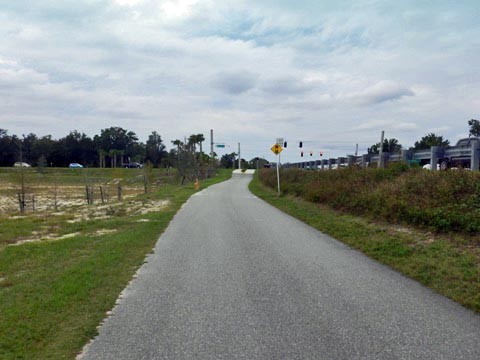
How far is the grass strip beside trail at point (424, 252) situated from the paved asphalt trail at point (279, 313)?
340 millimetres

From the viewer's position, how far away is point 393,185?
540 inches

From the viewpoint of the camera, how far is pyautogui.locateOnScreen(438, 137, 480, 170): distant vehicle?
→ 13500 mm

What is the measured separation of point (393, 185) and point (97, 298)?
34.0 ft

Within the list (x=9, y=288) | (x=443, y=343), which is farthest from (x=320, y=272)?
(x=9, y=288)

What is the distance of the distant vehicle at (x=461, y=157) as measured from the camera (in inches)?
531

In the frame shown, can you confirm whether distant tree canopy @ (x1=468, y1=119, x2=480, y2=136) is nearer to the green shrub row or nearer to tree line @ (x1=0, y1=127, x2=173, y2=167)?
the green shrub row

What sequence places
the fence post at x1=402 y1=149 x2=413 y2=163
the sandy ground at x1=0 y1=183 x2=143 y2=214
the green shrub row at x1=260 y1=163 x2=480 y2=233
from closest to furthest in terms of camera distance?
the green shrub row at x1=260 y1=163 x2=480 y2=233 → the fence post at x1=402 y1=149 x2=413 y2=163 → the sandy ground at x1=0 y1=183 x2=143 y2=214

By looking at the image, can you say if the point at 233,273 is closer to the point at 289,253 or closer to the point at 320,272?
the point at 320,272

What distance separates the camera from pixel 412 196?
40.1 ft

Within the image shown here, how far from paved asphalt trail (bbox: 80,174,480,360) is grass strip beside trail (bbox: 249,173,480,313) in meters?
0.34

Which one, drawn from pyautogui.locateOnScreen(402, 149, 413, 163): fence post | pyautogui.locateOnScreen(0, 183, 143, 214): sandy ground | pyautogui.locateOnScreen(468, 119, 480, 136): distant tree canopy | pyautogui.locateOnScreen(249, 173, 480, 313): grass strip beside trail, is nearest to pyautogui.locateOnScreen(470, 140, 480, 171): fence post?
pyautogui.locateOnScreen(249, 173, 480, 313): grass strip beside trail

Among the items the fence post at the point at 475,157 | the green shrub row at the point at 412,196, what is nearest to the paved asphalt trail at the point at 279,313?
the green shrub row at the point at 412,196

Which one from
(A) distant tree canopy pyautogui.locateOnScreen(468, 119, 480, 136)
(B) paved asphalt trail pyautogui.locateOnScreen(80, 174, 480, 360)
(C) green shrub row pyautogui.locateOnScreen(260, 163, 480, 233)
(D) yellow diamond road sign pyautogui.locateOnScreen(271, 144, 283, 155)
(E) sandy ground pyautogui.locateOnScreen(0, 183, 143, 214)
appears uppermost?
(A) distant tree canopy pyautogui.locateOnScreen(468, 119, 480, 136)

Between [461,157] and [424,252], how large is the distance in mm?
6513
